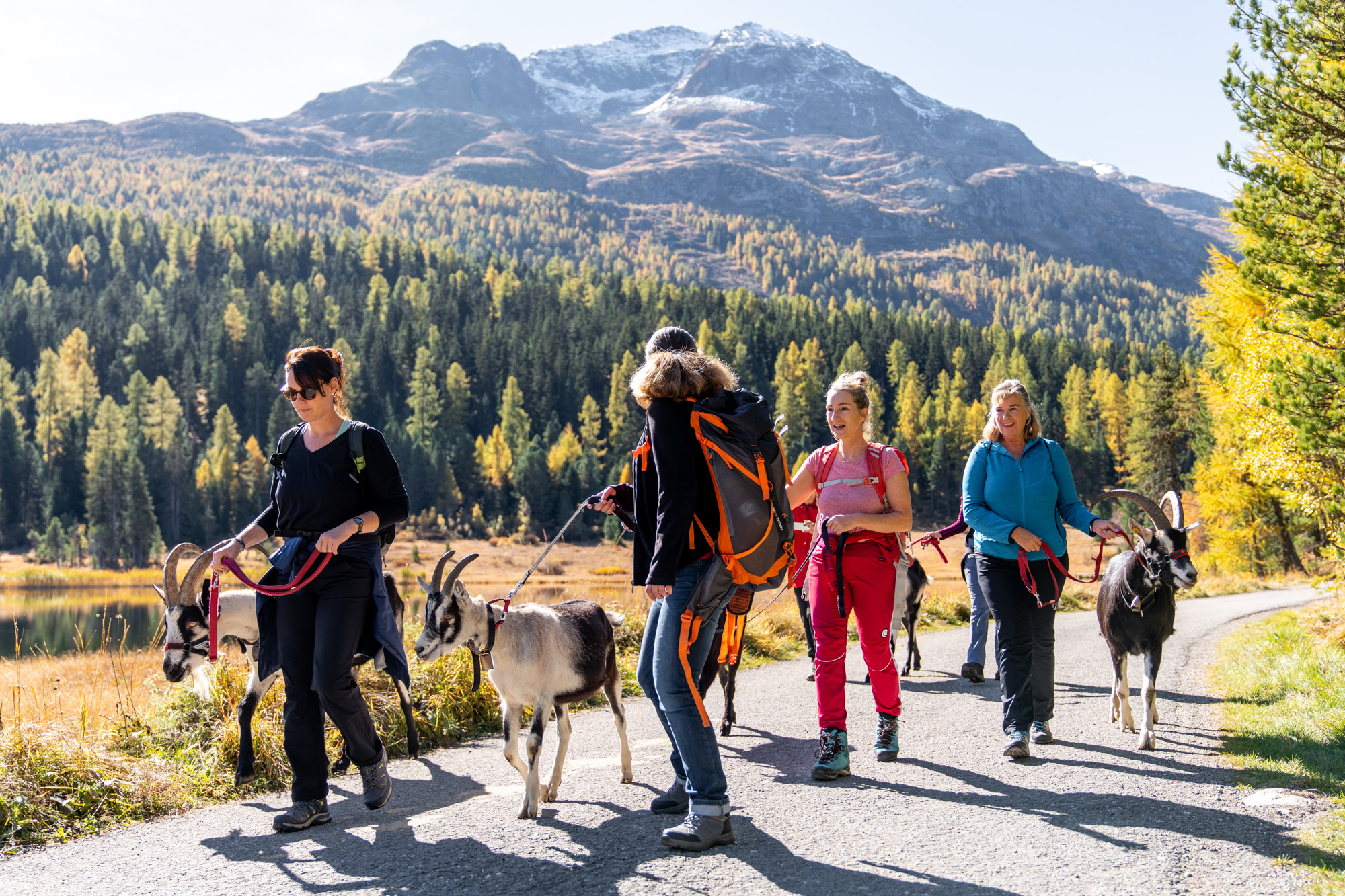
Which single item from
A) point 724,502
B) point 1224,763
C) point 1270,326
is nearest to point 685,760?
point 724,502

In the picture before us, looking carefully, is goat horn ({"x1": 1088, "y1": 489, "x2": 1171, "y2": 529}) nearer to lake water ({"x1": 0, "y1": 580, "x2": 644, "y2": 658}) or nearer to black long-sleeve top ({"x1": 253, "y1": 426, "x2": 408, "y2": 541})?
black long-sleeve top ({"x1": 253, "y1": 426, "x2": 408, "y2": 541})

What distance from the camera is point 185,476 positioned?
95000mm

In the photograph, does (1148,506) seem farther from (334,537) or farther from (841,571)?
(334,537)

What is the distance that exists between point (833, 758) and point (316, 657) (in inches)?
131

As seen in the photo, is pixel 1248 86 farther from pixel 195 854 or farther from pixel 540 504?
pixel 540 504

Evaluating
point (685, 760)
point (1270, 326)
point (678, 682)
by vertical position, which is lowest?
point (685, 760)

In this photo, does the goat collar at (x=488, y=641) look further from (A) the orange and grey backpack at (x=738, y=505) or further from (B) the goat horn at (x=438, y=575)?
(A) the orange and grey backpack at (x=738, y=505)

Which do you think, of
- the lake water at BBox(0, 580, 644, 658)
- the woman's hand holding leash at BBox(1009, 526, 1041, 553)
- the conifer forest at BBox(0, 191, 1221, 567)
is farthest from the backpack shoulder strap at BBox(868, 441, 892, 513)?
the conifer forest at BBox(0, 191, 1221, 567)

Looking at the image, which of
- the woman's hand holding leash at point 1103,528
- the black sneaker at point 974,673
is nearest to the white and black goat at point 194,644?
the woman's hand holding leash at point 1103,528

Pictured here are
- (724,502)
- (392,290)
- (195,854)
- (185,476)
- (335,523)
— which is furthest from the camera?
(392,290)

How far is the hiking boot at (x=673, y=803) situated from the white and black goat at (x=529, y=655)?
2.36 ft

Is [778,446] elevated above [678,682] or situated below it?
above

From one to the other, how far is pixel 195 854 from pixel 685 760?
283 centimetres

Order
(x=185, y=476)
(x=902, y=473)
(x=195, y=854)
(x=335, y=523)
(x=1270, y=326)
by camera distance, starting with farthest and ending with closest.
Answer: (x=185, y=476) → (x=1270, y=326) → (x=902, y=473) → (x=335, y=523) → (x=195, y=854)
